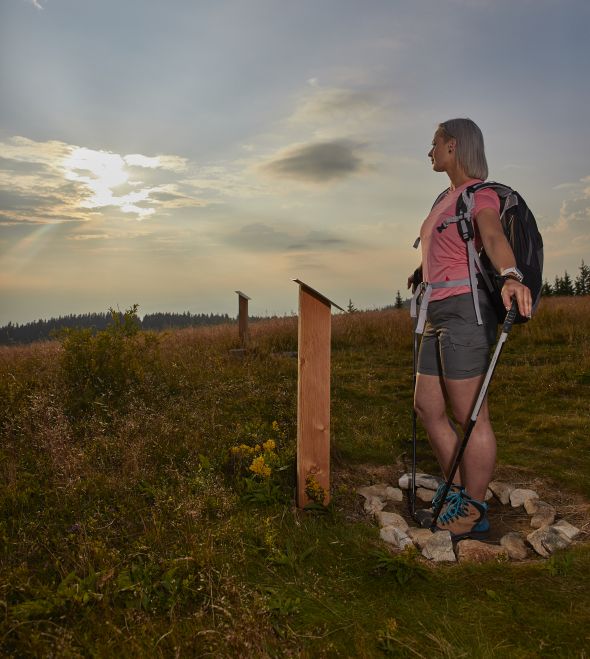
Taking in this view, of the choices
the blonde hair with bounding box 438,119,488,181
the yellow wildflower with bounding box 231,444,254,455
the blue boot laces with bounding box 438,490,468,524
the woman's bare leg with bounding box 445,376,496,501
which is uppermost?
the blonde hair with bounding box 438,119,488,181

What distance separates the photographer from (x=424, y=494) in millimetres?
4992

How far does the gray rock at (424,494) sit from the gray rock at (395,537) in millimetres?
1056

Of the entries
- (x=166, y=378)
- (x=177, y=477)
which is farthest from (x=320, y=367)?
(x=166, y=378)

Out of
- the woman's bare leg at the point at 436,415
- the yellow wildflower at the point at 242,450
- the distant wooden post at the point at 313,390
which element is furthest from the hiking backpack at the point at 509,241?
the yellow wildflower at the point at 242,450

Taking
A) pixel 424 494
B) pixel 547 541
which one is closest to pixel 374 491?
pixel 424 494

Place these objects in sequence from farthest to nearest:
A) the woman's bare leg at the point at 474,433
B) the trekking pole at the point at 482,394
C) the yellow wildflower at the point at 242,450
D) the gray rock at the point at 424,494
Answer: the gray rock at the point at 424,494, the yellow wildflower at the point at 242,450, the woman's bare leg at the point at 474,433, the trekking pole at the point at 482,394

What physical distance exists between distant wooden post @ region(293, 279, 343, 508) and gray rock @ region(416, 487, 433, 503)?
1.20m

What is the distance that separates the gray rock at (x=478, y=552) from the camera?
3.69m

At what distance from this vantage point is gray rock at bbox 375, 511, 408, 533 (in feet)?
13.7

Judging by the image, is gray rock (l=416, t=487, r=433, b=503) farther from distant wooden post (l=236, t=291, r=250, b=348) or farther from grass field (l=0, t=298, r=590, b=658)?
distant wooden post (l=236, t=291, r=250, b=348)

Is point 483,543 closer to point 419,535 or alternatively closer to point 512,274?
point 419,535

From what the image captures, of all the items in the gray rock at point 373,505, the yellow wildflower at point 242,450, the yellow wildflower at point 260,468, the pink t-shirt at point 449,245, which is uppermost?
the pink t-shirt at point 449,245

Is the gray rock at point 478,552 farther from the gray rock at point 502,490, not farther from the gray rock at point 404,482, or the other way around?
the gray rock at point 404,482

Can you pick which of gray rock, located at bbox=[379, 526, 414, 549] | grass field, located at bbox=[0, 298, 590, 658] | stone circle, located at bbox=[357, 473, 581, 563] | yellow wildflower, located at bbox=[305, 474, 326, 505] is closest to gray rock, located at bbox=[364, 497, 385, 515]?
stone circle, located at bbox=[357, 473, 581, 563]
